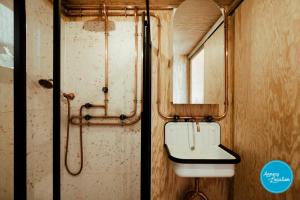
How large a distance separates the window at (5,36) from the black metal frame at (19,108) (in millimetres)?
762

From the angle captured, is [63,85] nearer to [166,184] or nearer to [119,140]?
[119,140]

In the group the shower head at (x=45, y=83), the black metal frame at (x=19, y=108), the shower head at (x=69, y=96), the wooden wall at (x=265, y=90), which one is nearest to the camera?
the black metal frame at (x=19, y=108)

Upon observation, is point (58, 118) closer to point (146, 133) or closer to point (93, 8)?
point (146, 133)

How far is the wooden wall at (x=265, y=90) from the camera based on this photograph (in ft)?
3.14

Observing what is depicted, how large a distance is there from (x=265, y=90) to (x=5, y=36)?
1.61 m

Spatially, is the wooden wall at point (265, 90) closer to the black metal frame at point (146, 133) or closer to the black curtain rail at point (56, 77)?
the black metal frame at point (146, 133)

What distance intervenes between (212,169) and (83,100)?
129cm

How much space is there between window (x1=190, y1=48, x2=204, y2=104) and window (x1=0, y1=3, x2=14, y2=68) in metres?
1.35

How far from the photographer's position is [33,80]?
1.40 metres

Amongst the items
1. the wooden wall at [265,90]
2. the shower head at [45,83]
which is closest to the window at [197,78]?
the wooden wall at [265,90]

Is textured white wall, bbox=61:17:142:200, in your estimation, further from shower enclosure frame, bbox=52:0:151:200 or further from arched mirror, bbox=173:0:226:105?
shower enclosure frame, bbox=52:0:151:200

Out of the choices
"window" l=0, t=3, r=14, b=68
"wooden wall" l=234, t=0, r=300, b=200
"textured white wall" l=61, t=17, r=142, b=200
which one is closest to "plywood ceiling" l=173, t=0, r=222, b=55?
"wooden wall" l=234, t=0, r=300, b=200

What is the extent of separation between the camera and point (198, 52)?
1.69 m

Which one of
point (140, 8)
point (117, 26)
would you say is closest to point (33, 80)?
point (117, 26)
